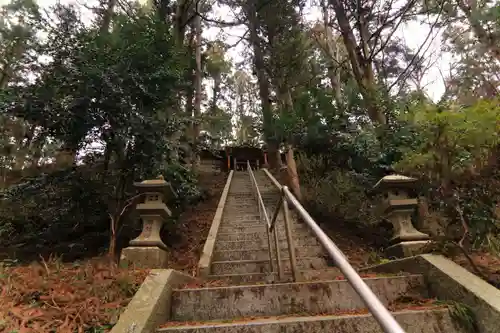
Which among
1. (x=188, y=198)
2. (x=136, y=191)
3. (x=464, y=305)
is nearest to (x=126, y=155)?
(x=136, y=191)

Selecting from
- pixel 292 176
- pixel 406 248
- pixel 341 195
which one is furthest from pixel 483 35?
pixel 406 248

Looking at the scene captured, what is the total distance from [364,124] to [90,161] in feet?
18.1

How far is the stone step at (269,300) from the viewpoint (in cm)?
256

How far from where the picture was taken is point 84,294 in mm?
2596

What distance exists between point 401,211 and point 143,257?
3486 mm

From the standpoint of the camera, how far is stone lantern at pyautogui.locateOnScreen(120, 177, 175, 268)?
4.00 metres

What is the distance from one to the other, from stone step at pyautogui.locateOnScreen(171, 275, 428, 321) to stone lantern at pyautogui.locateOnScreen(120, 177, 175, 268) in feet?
4.95

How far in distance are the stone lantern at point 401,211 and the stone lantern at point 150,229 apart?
3.09 metres

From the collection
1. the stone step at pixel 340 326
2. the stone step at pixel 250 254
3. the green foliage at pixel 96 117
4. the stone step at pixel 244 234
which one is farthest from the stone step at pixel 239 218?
the stone step at pixel 340 326

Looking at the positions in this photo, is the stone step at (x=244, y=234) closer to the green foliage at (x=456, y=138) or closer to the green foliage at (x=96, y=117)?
the green foliage at (x=96, y=117)

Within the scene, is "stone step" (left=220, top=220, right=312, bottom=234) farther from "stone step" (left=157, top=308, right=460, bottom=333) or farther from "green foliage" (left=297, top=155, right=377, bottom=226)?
"stone step" (left=157, top=308, right=460, bottom=333)

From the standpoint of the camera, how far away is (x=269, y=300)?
103 inches

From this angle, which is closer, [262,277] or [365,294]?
[365,294]

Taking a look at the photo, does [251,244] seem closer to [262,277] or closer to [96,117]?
[262,277]
